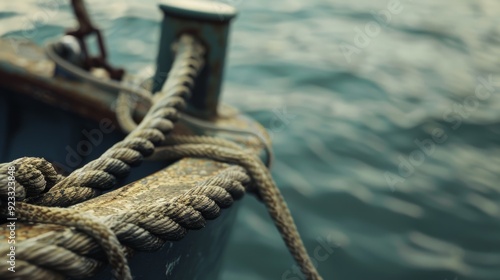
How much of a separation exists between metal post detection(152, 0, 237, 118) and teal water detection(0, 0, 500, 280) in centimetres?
90

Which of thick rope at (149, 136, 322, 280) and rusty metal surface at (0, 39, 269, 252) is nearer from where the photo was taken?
rusty metal surface at (0, 39, 269, 252)

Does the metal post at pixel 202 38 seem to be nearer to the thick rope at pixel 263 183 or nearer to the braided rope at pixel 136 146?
the braided rope at pixel 136 146

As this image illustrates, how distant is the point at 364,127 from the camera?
11.8 feet

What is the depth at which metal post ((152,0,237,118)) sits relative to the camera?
1.73 m

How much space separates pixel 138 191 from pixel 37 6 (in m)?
4.61

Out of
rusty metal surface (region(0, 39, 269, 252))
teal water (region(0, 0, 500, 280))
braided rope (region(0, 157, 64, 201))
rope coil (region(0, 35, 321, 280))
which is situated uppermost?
braided rope (region(0, 157, 64, 201))

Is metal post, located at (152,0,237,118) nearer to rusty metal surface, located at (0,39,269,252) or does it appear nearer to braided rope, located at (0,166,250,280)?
rusty metal surface, located at (0,39,269,252)

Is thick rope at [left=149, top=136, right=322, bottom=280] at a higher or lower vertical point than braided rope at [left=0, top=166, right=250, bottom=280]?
lower

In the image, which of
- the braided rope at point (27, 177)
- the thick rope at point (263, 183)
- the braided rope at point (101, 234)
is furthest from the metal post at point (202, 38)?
the braided rope at point (27, 177)

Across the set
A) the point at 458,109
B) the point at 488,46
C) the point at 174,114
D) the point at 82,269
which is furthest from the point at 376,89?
the point at 82,269

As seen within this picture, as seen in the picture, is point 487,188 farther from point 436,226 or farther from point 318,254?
point 318,254

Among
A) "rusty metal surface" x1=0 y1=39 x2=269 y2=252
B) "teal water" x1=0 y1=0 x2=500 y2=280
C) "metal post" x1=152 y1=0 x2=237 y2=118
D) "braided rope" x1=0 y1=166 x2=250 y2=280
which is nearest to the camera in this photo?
"braided rope" x1=0 y1=166 x2=250 y2=280

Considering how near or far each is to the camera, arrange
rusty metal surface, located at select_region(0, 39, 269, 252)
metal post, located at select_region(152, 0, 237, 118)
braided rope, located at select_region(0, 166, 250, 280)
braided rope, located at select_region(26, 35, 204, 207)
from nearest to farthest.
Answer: braided rope, located at select_region(0, 166, 250, 280)
braided rope, located at select_region(26, 35, 204, 207)
rusty metal surface, located at select_region(0, 39, 269, 252)
metal post, located at select_region(152, 0, 237, 118)

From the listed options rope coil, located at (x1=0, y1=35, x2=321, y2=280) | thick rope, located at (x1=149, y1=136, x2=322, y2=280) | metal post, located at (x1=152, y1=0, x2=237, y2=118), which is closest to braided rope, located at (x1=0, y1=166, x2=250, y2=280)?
rope coil, located at (x1=0, y1=35, x2=321, y2=280)
